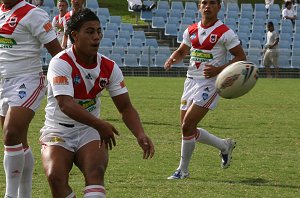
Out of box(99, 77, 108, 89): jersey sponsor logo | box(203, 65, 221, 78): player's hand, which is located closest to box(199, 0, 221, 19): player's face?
box(203, 65, 221, 78): player's hand

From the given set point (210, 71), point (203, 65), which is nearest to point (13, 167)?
point (210, 71)

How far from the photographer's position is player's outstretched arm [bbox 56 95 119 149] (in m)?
6.28

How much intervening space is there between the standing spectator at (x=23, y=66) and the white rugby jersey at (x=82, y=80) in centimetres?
99

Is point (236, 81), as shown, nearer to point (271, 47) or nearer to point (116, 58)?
point (116, 58)

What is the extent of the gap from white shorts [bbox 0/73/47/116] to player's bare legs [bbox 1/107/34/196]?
7 centimetres

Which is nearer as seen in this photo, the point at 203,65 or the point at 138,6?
the point at 203,65

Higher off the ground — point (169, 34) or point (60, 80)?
point (60, 80)

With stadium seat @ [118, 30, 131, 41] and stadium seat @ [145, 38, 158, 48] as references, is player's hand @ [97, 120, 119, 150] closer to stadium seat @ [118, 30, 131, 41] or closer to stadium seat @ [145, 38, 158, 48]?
stadium seat @ [145, 38, 158, 48]

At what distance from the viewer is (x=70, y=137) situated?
6.88 meters

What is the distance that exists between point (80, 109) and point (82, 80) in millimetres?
457

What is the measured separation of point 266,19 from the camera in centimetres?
3741

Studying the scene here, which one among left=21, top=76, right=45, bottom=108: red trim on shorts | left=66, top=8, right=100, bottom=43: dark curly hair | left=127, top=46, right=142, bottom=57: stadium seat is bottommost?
left=127, top=46, right=142, bottom=57: stadium seat

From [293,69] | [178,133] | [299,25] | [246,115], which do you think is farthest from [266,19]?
[178,133]

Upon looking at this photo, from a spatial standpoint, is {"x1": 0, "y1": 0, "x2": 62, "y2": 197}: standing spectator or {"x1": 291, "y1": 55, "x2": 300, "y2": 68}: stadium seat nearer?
{"x1": 0, "y1": 0, "x2": 62, "y2": 197}: standing spectator
